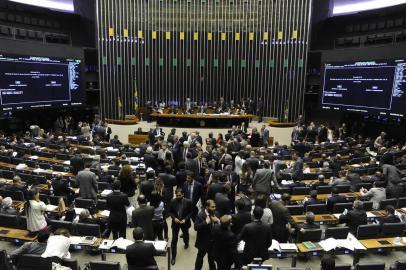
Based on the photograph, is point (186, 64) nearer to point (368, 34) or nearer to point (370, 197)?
point (368, 34)

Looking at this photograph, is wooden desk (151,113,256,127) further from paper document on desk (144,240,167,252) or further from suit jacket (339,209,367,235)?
paper document on desk (144,240,167,252)

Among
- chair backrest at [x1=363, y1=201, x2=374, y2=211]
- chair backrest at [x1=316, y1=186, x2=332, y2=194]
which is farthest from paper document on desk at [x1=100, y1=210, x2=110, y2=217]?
chair backrest at [x1=363, y1=201, x2=374, y2=211]

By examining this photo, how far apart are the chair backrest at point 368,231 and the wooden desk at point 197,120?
13.9 m

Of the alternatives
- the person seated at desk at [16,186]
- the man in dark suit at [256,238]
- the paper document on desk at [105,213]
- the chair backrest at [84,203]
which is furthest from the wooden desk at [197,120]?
the man in dark suit at [256,238]

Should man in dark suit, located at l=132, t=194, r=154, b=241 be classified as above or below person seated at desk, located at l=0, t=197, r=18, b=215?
above

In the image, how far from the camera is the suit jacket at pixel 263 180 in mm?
7398

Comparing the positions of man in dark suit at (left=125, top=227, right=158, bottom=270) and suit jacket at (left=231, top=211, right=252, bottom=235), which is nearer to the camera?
man in dark suit at (left=125, top=227, right=158, bottom=270)

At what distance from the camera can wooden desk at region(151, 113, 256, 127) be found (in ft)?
64.3

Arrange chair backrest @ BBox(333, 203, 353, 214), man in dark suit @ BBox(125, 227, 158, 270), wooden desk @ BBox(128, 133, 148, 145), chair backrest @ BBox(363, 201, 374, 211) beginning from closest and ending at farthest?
man in dark suit @ BBox(125, 227, 158, 270)
chair backrest @ BBox(333, 203, 353, 214)
chair backrest @ BBox(363, 201, 374, 211)
wooden desk @ BBox(128, 133, 148, 145)

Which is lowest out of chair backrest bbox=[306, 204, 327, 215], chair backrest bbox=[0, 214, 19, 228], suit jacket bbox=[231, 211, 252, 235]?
chair backrest bbox=[0, 214, 19, 228]

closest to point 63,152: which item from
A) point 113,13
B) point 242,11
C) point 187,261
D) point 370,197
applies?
point 187,261

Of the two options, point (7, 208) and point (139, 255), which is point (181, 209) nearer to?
point (139, 255)

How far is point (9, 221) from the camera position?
6012mm

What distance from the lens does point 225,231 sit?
14.5ft
